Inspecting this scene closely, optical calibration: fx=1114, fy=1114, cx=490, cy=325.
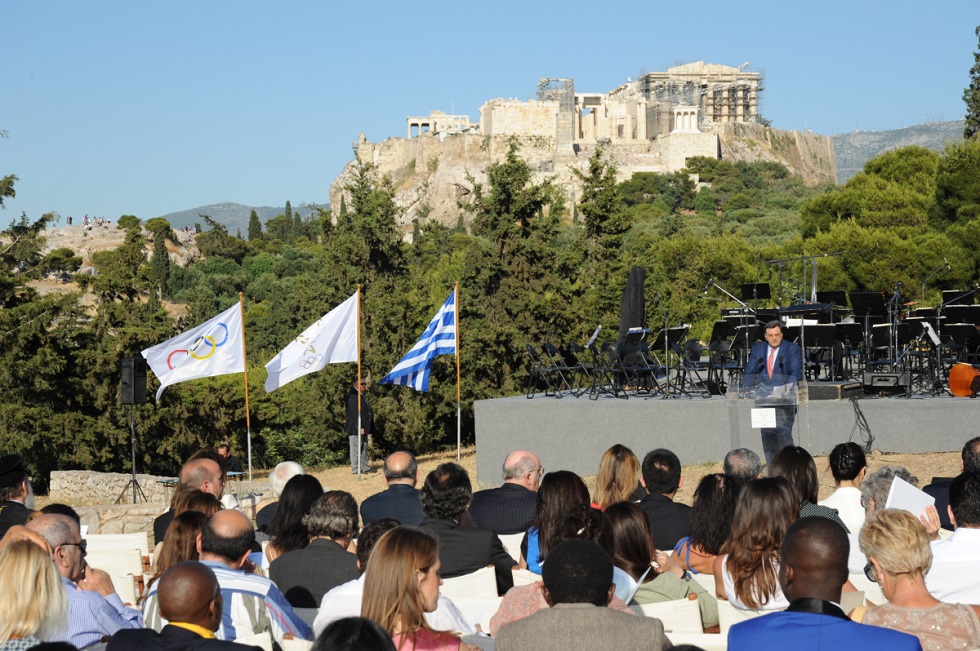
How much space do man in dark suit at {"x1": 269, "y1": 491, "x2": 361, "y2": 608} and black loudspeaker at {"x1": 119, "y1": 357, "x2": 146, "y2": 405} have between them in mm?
10135

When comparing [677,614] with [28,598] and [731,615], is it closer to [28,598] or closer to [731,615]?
[731,615]

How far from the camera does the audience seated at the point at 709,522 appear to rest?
477cm

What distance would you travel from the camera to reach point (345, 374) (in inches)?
909

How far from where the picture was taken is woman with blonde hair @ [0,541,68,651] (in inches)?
133

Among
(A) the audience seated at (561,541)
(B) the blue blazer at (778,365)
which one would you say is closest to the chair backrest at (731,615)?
(A) the audience seated at (561,541)

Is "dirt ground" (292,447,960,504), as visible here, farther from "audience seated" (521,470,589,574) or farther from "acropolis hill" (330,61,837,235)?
"acropolis hill" (330,61,837,235)

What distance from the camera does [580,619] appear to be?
306cm

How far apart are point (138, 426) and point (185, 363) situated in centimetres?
1068

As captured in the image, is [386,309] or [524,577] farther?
[386,309]

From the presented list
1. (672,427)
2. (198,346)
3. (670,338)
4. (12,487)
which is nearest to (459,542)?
(12,487)

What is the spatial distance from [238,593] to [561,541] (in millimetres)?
1182

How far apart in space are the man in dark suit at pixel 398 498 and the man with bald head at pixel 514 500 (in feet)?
1.13

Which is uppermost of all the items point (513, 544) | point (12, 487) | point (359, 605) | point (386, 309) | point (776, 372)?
point (386, 309)

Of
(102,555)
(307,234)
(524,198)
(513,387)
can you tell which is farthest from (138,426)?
(307,234)
